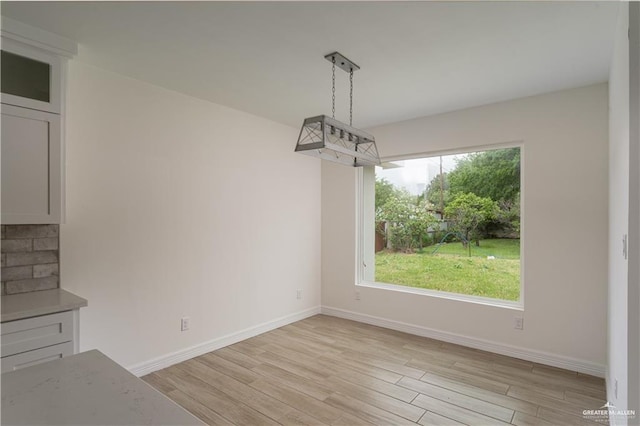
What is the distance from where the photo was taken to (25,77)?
2.11 m

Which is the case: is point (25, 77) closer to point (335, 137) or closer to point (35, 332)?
point (35, 332)

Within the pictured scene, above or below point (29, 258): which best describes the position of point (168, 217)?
above

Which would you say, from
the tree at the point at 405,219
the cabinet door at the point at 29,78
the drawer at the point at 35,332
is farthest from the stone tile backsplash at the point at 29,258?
the tree at the point at 405,219

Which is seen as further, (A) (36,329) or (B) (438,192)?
(B) (438,192)

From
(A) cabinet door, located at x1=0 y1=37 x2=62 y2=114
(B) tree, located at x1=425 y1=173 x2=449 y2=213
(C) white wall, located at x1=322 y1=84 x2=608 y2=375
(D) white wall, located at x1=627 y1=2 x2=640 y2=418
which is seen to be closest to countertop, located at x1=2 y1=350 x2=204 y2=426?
(D) white wall, located at x1=627 y1=2 x2=640 y2=418

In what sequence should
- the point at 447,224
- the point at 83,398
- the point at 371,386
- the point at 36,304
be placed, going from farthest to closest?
the point at 447,224
the point at 371,386
the point at 36,304
the point at 83,398

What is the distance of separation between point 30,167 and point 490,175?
13.3ft

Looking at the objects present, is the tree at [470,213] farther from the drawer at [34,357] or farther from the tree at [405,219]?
the drawer at [34,357]

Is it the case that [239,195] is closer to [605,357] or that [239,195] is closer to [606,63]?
[606,63]

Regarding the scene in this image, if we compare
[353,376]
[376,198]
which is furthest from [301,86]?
[353,376]

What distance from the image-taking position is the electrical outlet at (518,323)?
3.34 meters

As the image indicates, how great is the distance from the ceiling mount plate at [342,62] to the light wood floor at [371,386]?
2.60 meters

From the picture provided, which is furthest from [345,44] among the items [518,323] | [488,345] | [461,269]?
[488,345]

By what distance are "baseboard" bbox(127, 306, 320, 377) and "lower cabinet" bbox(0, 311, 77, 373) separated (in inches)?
39.0
